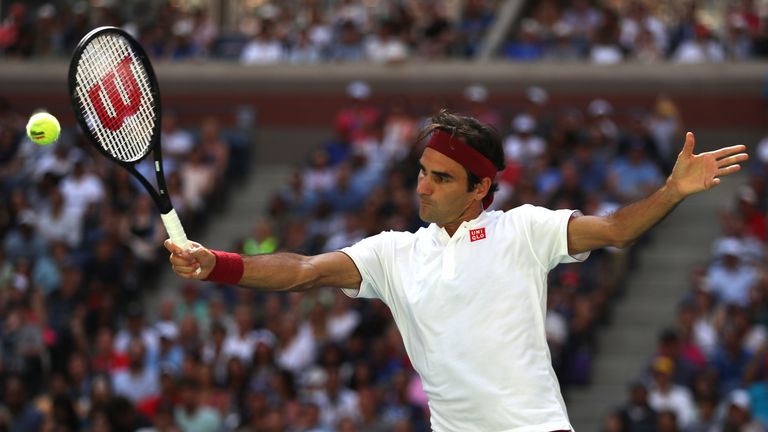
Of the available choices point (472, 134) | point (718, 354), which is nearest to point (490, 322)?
point (472, 134)

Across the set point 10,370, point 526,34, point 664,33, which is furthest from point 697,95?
point 10,370

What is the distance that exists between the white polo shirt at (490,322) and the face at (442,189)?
0.29ft

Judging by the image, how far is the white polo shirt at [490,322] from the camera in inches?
216

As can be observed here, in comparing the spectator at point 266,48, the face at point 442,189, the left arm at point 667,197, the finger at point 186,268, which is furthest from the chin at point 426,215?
the spectator at point 266,48

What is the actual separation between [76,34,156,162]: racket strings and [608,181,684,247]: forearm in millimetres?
1916

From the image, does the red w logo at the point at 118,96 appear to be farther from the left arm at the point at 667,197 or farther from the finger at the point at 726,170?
the finger at the point at 726,170

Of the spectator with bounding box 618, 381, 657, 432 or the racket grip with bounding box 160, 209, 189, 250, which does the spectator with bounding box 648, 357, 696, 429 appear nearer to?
the spectator with bounding box 618, 381, 657, 432

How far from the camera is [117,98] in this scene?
19.4 feet

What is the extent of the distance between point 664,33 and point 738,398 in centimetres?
810

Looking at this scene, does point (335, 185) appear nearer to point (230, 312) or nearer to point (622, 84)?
point (230, 312)

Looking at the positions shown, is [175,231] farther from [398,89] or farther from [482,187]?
[398,89]

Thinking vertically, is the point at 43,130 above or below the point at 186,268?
above

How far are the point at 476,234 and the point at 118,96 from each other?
1.55 meters

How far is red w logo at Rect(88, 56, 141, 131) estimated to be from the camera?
19.1 ft
